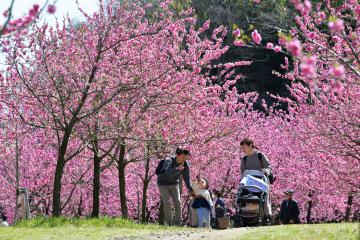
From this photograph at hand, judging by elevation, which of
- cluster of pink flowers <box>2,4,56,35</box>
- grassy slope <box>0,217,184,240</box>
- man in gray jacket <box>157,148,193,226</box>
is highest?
cluster of pink flowers <box>2,4,56,35</box>

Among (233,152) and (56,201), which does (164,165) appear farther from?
(233,152)

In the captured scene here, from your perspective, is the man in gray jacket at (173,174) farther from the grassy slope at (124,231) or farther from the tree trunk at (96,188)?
the tree trunk at (96,188)

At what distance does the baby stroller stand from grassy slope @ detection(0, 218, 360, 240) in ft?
4.02

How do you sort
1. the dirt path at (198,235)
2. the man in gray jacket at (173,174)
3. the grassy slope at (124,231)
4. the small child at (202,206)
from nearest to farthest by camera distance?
the grassy slope at (124,231) < the dirt path at (198,235) < the man in gray jacket at (173,174) < the small child at (202,206)

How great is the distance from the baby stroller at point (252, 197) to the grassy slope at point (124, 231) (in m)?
1.22

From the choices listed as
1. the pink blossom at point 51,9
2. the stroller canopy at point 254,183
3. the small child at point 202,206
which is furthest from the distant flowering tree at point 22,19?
the small child at point 202,206

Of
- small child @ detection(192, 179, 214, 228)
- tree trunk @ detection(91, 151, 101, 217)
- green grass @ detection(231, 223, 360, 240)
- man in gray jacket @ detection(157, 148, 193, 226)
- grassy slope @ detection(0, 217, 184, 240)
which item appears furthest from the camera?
tree trunk @ detection(91, 151, 101, 217)

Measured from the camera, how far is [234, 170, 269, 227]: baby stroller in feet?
40.4

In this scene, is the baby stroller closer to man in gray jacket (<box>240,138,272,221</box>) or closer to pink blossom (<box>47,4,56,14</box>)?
man in gray jacket (<box>240,138,272,221</box>)

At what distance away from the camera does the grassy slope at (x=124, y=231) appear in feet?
31.2

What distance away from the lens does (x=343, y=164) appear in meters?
20.5

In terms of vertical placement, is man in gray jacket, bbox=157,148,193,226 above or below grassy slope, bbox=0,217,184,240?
above

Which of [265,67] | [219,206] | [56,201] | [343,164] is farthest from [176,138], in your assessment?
[265,67]

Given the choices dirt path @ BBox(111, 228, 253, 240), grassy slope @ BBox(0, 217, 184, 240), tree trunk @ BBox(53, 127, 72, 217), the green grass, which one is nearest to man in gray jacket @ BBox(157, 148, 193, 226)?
grassy slope @ BBox(0, 217, 184, 240)
